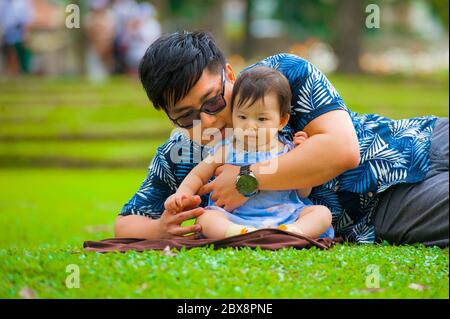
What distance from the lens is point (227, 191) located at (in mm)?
4059

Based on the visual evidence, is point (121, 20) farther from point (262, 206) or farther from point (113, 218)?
point (262, 206)

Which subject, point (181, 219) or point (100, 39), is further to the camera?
point (100, 39)

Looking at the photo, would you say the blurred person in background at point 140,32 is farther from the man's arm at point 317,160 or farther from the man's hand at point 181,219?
the man's arm at point 317,160

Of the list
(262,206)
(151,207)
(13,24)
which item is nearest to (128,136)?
(13,24)

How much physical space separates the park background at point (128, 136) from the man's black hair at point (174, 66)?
19.9 inches

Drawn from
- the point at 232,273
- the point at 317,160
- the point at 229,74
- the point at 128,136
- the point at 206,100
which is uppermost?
the point at 229,74

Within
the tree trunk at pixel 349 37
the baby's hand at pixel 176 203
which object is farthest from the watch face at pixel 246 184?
the tree trunk at pixel 349 37

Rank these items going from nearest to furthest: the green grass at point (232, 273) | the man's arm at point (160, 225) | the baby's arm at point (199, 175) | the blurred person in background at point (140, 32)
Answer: the green grass at point (232, 273)
the man's arm at point (160, 225)
the baby's arm at point (199, 175)
the blurred person in background at point (140, 32)

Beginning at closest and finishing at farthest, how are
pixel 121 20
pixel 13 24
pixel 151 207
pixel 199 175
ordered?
pixel 199 175
pixel 151 207
pixel 13 24
pixel 121 20

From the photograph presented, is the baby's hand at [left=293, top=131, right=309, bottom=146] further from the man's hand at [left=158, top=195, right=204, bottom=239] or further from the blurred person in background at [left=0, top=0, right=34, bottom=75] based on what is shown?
the blurred person in background at [left=0, top=0, right=34, bottom=75]

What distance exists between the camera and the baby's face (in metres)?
3.96

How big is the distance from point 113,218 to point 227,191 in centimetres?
500

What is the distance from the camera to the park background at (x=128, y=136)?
11.7 ft

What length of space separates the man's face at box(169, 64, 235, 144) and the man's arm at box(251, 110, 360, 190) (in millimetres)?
270
